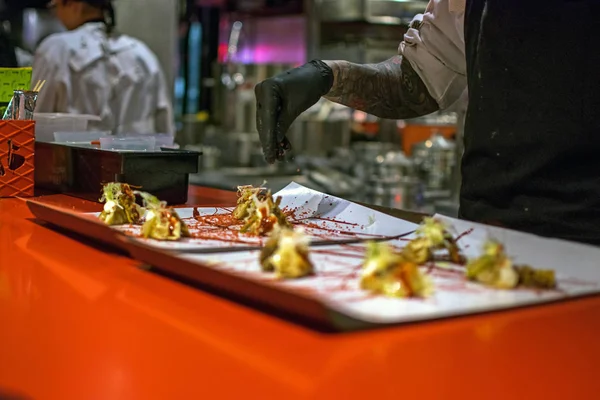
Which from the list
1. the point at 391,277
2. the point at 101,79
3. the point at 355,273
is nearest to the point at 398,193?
the point at 101,79

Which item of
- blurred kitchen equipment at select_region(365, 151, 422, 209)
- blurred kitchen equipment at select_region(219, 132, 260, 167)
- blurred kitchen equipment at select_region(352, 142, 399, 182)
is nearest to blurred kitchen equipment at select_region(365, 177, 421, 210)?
blurred kitchen equipment at select_region(365, 151, 422, 209)

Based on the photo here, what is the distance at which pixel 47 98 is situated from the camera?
439 cm

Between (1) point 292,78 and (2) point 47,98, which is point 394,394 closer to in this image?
(1) point 292,78

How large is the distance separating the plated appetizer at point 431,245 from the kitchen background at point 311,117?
305cm

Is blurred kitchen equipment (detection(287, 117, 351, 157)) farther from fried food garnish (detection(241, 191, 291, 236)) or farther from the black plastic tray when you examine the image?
fried food garnish (detection(241, 191, 291, 236))

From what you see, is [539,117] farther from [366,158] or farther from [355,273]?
[366,158]

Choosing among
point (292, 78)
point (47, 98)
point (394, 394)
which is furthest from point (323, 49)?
point (394, 394)

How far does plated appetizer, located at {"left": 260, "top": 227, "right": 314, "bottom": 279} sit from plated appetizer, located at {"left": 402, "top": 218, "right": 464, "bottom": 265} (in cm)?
18

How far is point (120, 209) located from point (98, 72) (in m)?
3.27

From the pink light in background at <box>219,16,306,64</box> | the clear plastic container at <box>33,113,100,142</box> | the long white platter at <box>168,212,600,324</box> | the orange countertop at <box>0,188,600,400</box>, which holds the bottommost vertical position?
the orange countertop at <box>0,188,600,400</box>

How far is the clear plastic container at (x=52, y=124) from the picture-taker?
2.47m

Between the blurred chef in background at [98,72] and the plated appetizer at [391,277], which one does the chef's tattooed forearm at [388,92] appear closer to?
the plated appetizer at [391,277]

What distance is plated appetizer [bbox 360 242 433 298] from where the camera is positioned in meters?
0.99

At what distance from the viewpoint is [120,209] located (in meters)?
1.51
